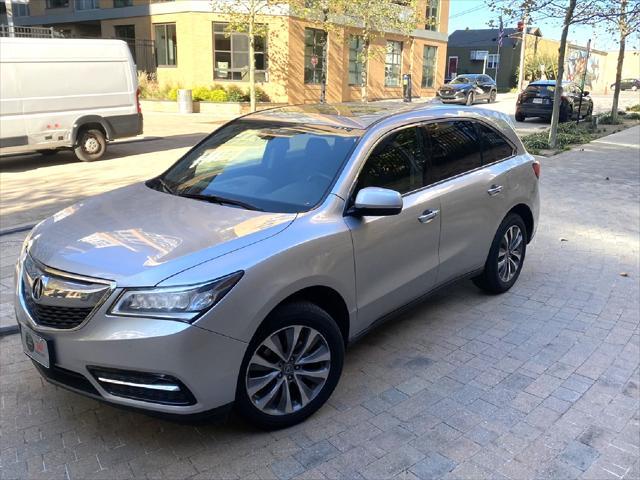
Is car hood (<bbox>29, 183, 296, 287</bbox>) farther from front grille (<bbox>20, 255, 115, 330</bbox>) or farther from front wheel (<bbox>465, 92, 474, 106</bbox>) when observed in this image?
front wheel (<bbox>465, 92, 474, 106</bbox>)

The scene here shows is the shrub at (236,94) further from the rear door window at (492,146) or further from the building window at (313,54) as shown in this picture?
the rear door window at (492,146)

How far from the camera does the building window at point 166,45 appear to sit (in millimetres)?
26578

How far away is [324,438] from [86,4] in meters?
32.8

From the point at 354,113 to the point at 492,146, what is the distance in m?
1.43

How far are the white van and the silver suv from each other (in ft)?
26.6

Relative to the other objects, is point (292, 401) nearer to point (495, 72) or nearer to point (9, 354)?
point (9, 354)

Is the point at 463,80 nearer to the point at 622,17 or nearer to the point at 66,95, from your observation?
the point at 622,17

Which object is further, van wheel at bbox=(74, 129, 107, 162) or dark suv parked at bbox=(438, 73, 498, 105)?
dark suv parked at bbox=(438, 73, 498, 105)

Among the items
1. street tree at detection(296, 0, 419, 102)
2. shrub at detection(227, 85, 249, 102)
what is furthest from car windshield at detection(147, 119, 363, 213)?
shrub at detection(227, 85, 249, 102)

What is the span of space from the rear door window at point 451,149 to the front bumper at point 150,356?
2.15m

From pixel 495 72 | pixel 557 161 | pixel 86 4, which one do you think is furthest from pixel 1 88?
pixel 495 72

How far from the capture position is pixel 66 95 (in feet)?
37.3

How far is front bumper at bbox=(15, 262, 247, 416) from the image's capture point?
2.60 meters

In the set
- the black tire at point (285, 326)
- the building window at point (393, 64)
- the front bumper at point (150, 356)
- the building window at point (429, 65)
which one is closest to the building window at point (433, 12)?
the building window at point (429, 65)
